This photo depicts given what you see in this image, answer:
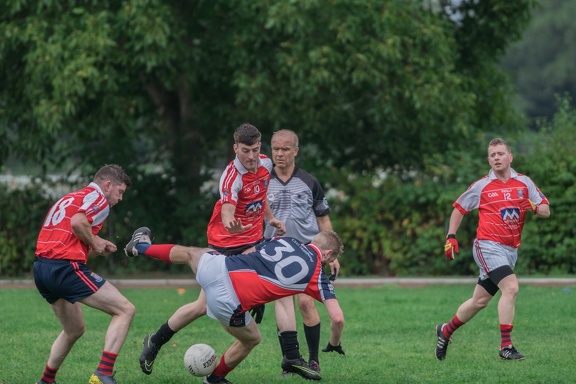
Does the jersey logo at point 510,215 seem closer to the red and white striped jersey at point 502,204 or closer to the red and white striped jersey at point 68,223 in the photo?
the red and white striped jersey at point 502,204

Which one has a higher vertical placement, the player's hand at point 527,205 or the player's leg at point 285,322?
the player's hand at point 527,205

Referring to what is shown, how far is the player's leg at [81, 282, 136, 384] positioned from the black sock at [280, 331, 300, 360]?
136cm

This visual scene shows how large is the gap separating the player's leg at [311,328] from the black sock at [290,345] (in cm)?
28

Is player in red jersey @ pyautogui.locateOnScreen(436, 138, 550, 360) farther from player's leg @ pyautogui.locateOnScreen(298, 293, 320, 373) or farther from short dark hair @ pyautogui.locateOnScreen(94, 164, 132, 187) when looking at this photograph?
short dark hair @ pyautogui.locateOnScreen(94, 164, 132, 187)

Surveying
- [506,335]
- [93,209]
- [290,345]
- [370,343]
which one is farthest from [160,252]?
[370,343]

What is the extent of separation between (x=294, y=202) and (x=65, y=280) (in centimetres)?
242

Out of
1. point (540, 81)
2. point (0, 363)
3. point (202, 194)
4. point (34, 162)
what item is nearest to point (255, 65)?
point (202, 194)

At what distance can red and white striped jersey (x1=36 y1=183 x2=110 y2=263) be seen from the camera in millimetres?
7637

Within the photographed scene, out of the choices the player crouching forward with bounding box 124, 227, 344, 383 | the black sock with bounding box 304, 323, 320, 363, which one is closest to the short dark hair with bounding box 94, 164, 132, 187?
the player crouching forward with bounding box 124, 227, 344, 383

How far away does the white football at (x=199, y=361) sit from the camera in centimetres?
777

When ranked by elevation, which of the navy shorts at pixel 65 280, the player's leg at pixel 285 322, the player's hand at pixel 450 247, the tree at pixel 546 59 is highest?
→ the tree at pixel 546 59

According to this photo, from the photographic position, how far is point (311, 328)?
888 cm

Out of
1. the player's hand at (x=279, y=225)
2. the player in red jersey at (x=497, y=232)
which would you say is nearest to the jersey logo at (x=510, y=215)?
the player in red jersey at (x=497, y=232)

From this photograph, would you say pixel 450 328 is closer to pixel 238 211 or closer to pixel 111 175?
pixel 238 211
